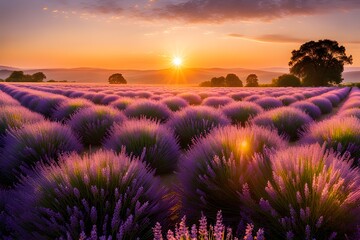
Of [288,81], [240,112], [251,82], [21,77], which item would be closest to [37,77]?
[21,77]

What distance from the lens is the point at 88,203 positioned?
2.19m

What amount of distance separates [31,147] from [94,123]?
95.3 inches

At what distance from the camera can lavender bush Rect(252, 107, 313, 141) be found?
6746 mm

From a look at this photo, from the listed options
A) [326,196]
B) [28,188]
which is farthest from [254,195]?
[28,188]

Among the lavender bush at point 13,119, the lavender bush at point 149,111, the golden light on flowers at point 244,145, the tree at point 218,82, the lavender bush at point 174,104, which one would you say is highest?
the golden light on flowers at point 244,145

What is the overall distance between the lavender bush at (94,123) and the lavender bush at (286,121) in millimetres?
2856

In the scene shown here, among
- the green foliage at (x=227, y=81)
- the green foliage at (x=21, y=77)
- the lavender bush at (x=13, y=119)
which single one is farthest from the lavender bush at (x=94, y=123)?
the green foliage at (x=21, y=77)

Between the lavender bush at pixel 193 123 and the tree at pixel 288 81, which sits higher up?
the lavender bush at pixel 193 123

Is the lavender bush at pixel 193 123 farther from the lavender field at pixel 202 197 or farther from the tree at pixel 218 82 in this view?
the tree at pixel 218 82

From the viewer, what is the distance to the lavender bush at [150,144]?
4.35 m

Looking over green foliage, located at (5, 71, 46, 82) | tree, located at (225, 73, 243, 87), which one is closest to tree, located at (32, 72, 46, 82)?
green foliage, located at (5, 71, 46, 82)

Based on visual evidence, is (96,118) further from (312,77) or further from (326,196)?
(312,77)

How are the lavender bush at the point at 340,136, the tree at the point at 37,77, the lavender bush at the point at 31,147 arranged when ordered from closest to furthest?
the lavender bush at the point at 31,147 → the lavender bush at the point at 340,136 → the tree at the point at 37,77

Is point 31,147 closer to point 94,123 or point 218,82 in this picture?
point 94,123
